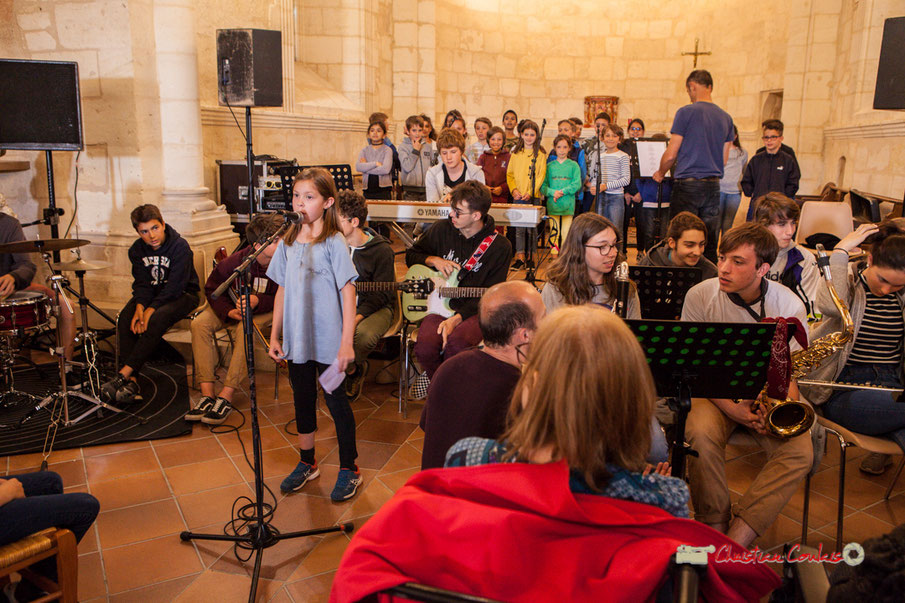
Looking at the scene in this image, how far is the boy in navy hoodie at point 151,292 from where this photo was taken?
4730mm

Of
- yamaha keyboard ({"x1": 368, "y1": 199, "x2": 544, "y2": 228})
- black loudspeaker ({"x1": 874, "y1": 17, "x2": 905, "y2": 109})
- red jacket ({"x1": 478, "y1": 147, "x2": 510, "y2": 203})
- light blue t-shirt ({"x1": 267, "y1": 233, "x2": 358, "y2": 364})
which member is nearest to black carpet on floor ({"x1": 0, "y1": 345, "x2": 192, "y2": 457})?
light blue t-shirt ({"x1": 267, "y1": 233, "x2": 358, "y2": 364})

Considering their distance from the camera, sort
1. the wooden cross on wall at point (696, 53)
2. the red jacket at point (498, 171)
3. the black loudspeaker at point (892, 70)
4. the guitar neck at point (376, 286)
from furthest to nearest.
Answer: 1. the wooden cross on wall at point (696, 53)
2. the red jacket at point (498, 171)
3. the black loudspeaker at point (892, 70)
4. the guitar neck at point (376, 286)

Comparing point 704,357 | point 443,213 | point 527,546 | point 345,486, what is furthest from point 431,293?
point 527,546

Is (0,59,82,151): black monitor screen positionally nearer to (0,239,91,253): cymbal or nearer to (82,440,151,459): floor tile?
(0,239,91,253): cymbal

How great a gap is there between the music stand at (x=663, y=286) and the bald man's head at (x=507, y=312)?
1.53 m

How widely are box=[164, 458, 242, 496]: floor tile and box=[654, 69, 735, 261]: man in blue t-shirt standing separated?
13.6ft

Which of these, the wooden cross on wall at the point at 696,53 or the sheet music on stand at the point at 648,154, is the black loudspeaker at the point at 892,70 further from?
the wooden cross on wall at the point at 696,53

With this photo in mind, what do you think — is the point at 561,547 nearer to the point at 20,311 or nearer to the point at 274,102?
the point at 20,311

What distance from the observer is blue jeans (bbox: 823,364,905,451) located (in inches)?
117

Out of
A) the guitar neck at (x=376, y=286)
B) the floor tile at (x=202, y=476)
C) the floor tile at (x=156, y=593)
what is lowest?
the floor tile at (x=156, y=593)

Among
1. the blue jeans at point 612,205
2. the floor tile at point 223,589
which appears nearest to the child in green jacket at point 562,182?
the blue jeans at point 612,205

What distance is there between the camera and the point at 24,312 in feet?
13.7

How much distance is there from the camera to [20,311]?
13.6 ft

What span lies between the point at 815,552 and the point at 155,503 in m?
2.97
